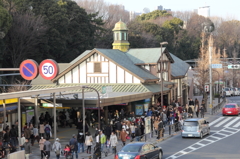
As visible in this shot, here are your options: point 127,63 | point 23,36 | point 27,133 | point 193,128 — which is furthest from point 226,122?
point 23,36

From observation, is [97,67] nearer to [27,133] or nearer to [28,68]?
[27,133]

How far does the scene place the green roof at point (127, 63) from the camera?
41156 millimetres

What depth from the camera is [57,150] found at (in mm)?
21438

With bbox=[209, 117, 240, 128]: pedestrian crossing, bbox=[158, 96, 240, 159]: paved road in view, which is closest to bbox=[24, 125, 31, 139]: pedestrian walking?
bbox=[158, 96, 240, 159]: paved road

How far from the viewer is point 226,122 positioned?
129ft

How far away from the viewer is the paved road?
76.9 ft

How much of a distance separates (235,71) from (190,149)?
2607 inches

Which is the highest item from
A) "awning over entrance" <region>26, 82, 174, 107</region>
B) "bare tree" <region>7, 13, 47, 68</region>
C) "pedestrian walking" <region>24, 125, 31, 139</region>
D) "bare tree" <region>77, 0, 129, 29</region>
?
"bare tree" <region>77, 0, 129, 29</region>

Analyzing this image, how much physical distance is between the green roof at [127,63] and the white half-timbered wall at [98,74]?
679 millimetres

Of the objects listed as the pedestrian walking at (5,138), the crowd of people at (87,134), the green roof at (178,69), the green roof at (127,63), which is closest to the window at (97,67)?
the green roof at (127,63)

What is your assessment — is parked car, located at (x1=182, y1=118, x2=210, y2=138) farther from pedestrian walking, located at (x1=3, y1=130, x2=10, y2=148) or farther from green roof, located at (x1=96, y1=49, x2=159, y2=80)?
pedestrian walking, located at (x1=3, y1=130, x2=10, y2=148)

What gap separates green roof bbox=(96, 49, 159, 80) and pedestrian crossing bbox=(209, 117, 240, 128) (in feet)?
28.2

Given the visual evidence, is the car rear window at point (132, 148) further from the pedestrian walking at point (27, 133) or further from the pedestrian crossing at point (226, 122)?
the pedestrian crossing at point (226, 122)

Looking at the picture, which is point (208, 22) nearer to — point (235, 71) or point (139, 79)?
point (235, 71)
